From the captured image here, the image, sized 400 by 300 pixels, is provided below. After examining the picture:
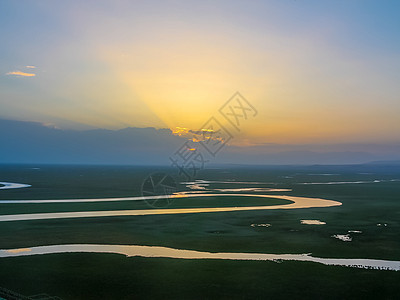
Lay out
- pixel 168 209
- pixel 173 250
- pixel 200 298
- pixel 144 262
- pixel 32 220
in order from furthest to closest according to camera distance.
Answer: pixel 168 209
pixel 32 220
pixel 173 250
pixel 144 262
pixel 200 298

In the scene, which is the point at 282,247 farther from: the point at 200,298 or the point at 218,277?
the point at 200,298

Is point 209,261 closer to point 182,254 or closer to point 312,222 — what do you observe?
point 182,254

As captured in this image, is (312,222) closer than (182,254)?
No

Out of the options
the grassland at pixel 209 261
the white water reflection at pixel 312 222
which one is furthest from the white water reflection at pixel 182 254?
the white water reflection at pixel 312 222

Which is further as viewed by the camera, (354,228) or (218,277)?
(354,228)

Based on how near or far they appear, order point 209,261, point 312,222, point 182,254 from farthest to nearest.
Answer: point 312,222 < point 182,254 < point 209,261

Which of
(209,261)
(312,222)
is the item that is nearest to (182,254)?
(209,261)

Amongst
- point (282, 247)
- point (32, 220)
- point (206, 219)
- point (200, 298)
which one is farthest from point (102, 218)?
point (200, 298)

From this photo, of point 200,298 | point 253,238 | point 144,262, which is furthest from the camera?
point 253,238

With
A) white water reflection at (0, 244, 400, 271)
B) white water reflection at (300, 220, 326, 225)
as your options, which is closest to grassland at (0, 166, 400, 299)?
white water reflection at (300, 220, 326, 225)
